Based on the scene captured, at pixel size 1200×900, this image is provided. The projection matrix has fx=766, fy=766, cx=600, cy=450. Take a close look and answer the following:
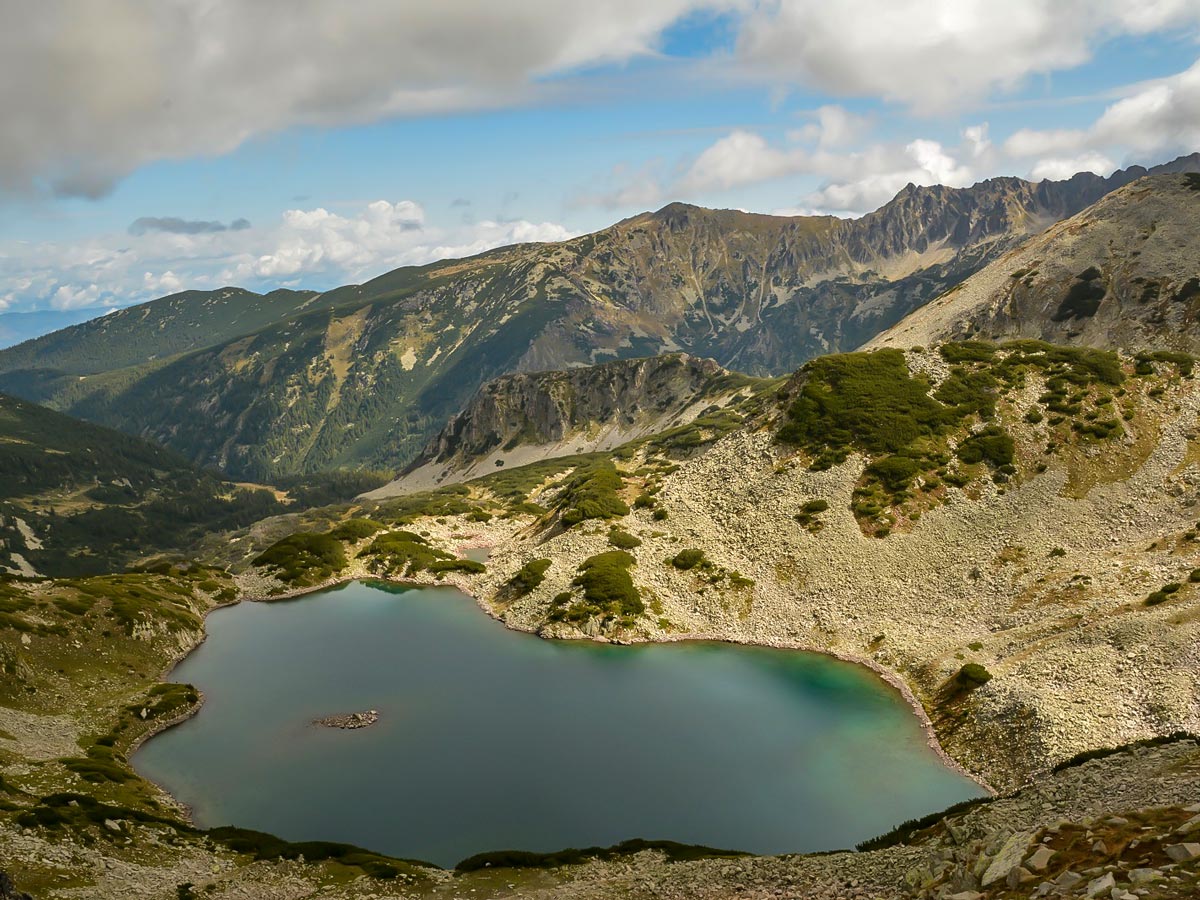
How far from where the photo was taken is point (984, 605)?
258ft

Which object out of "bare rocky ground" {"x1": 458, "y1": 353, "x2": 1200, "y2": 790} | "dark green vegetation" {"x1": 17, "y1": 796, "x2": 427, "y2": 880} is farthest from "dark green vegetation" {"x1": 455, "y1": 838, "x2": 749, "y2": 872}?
"bare rocky ground" {"x1": 458, "y1": 353, "x2": 1200, "y2": 790}

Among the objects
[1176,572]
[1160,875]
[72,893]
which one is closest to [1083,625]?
[1176,572]

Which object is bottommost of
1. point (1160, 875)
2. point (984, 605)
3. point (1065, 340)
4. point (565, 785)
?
point (565, 785)

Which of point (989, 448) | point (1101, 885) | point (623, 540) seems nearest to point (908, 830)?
point (1101, 885)

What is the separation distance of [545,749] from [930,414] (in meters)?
71.0

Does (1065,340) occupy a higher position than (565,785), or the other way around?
(1065,340)

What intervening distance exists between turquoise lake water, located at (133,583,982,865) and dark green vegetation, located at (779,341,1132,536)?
3024 cm

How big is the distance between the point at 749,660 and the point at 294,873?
49.2m

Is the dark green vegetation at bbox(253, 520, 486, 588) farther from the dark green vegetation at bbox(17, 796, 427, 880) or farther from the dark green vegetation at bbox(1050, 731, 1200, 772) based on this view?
the dark green vegetation at bbox(1050, 731, 1200, 772)

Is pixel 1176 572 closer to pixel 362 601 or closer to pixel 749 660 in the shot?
pixel 749 660

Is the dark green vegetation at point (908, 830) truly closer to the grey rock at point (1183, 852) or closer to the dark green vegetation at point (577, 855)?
the dark green vegetation at point (577, 855)

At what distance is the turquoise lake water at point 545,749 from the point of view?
52.6m

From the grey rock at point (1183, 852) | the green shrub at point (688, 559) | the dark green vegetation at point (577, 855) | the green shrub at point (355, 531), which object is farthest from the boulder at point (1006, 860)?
the green shrub at point (355, 531)

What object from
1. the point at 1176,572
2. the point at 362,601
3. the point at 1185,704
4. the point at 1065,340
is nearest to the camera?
the point at 1185,704
